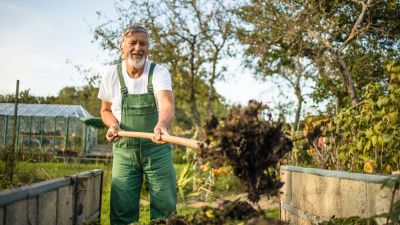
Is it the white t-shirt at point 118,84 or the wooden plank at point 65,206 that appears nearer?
the wooden plank at point 65,206

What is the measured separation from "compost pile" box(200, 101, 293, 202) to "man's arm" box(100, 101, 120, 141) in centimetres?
134

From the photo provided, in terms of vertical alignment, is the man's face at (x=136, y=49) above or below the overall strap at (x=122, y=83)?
above

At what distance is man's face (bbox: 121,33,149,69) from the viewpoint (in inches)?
134

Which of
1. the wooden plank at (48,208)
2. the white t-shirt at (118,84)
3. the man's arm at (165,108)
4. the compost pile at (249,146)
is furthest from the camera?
the white t-shirt at (118,84)

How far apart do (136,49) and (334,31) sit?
758 centimetres

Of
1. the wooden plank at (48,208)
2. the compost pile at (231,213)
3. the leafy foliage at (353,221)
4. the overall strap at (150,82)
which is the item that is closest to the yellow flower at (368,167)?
the leafy foliage at (353,221)

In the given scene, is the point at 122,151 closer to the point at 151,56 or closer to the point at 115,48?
the point at 151,56

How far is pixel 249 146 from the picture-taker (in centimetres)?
196

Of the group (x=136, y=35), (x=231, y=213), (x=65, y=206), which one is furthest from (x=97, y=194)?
(x=231, y=213)

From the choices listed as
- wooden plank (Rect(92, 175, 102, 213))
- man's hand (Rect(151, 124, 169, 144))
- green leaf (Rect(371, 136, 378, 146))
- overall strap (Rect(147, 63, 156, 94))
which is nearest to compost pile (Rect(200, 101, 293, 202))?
man's hand (Rect(151, 124, 169, 144))

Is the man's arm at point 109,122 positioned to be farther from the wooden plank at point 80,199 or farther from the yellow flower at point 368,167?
the yellow flower at point 368,167

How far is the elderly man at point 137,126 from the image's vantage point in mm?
3375

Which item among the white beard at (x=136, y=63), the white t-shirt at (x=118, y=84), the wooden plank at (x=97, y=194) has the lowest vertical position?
the wooden plank at (x=97, y=194)

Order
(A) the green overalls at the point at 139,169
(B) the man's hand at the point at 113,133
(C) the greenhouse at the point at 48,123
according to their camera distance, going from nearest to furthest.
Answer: (B) the man's hand at the point at 113,133 → (A) the green overalls at the point at 139,169 → (C) the greenhouse at the point at 48,123
